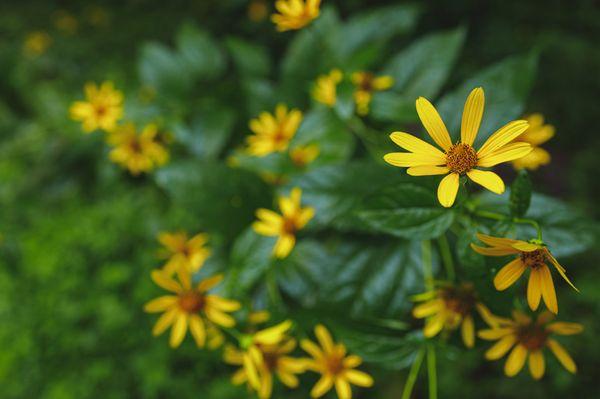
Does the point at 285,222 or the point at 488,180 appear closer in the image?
the point at 488,180

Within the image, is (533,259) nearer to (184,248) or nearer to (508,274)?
(508,274)

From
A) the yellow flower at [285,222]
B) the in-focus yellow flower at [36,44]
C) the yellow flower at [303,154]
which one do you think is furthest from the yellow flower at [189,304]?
the in-focus yellow flower at [36,44]

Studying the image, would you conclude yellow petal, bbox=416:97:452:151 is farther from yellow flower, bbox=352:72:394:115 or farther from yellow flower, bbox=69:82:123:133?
yellow flower, bbox=69:82:123:133

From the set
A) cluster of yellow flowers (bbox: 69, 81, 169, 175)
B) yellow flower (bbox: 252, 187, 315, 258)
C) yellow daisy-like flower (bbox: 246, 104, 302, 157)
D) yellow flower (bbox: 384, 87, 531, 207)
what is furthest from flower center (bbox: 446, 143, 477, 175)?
cluster of yellow flowers (bbox: 69, 81, 169, 175)

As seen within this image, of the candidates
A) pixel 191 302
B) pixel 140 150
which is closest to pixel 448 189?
pixel 191 302

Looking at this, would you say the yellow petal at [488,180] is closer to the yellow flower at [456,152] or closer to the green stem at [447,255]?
the yellow flower at [456,152]

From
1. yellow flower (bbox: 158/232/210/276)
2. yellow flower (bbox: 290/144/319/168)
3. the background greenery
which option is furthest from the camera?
yellow flower (bbox: 158/232/210/276)
